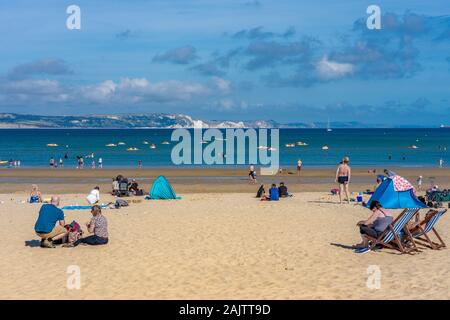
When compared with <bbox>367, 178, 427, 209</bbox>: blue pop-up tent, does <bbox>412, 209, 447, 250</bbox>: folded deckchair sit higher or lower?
lower

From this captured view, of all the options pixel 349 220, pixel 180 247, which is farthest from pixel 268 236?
pixel 349 220

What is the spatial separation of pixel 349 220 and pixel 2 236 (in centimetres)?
888

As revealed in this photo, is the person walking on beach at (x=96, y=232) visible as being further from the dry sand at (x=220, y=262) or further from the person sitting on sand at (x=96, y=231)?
the dry sand at (x=220, y=262)

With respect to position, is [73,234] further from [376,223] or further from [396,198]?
[396,198]

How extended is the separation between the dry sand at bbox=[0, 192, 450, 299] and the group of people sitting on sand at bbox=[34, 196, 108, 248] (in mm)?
246

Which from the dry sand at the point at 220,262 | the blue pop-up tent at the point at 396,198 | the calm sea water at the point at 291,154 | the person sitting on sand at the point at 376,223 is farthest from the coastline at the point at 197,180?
the person sitting on sand at the point at 376,223

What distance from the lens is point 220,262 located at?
38.2 feet

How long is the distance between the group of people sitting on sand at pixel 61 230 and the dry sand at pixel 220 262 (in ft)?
0.81

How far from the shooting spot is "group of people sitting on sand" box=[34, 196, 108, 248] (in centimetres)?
1323

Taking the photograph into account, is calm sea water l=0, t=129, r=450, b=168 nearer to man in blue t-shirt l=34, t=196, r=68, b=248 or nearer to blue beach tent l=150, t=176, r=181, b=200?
blue beach tent l=150, t=176, r=181, b=200

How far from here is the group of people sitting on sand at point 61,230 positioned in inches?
521

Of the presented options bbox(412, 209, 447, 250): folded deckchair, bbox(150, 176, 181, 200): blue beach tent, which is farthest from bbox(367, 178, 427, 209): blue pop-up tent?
bbox(150, 176, 181, 200): blue beach tent
